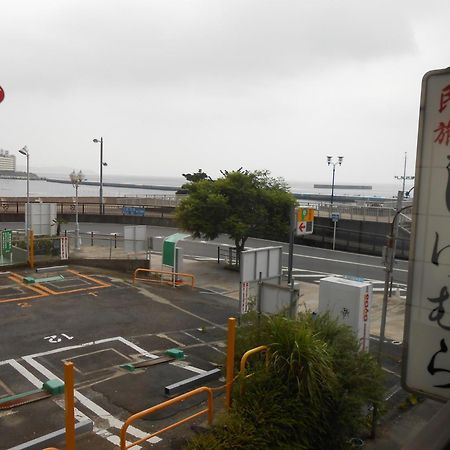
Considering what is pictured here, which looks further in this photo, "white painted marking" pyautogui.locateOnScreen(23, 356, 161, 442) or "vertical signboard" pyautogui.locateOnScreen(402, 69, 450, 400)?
"white painted marking" pyautogui.locateOnScreen(23, 356, 161, 442)

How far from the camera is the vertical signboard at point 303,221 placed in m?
13.7

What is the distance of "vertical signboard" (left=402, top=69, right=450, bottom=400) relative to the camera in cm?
353

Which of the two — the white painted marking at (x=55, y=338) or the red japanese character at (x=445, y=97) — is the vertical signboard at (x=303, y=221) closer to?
the white painted marking at (x=55, y=338)

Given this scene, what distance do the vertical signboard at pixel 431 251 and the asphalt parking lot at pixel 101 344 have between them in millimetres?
4596

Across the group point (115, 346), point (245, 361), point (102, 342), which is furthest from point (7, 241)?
point (245, 361)

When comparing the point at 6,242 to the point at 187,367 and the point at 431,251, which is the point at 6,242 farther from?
the point at 431,251

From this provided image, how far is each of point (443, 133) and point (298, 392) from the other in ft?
13.1

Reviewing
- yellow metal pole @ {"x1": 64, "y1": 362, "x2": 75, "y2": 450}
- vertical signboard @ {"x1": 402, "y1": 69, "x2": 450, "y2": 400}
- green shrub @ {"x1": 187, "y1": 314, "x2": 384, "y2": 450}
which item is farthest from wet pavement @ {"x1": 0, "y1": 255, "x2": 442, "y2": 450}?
vertical signboard @ {"x1": 402, "y1": 69, "x2": 450, "y2": 400}

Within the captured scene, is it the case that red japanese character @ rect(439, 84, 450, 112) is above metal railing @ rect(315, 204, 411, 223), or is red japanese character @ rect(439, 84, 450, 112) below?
above

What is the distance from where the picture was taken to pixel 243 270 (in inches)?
465

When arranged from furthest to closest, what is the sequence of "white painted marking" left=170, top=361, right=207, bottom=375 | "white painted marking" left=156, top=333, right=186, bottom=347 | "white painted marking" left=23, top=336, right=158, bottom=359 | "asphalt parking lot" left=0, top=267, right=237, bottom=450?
A: 1. "white painted marking" left=156, top=333, right=186, bottom=347
2. "white painted marking" left=23, top=336, right=158, bottom=359
3. "white painted marking" left=170, top=361, right=207, bottom=375
4. "asphalt parking lot" left=0, top=267, right=237, bottom=450

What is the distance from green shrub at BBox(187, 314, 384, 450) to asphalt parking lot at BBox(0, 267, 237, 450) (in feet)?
5.34

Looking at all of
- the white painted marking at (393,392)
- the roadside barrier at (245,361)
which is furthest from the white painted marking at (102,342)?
the white painted marking at (393,392)

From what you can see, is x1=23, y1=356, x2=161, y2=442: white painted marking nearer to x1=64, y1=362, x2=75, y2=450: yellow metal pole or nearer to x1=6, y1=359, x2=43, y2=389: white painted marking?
x1=6, y1=359, x2=43, y2=389: white painted marking
